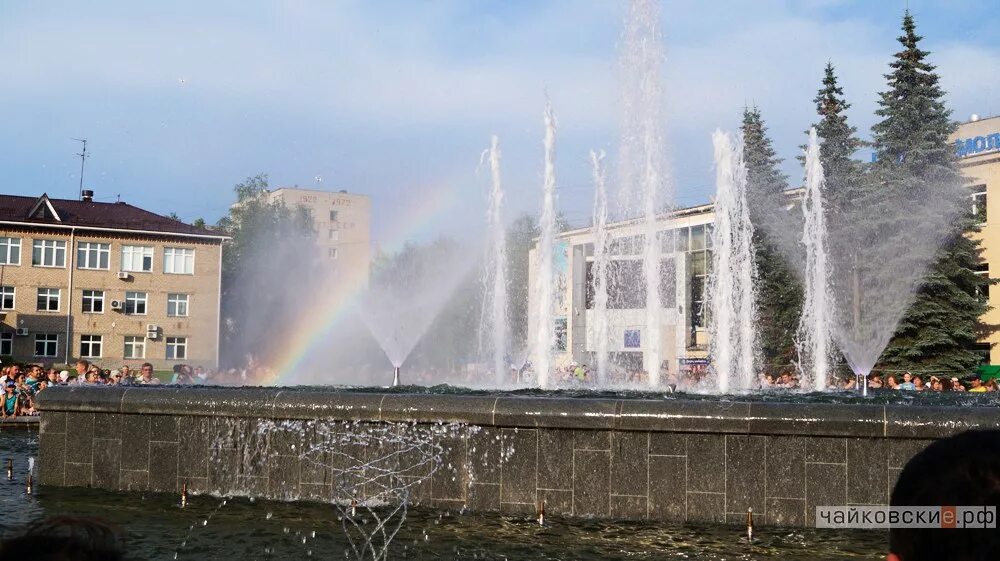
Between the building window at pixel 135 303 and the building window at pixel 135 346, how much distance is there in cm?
151

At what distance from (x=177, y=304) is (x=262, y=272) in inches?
439

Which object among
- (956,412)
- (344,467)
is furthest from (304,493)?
(956,412)

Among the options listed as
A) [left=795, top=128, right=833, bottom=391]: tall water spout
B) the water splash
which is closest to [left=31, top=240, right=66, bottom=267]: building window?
the water splash

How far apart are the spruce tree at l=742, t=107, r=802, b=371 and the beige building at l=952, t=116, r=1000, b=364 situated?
7067 millimetres

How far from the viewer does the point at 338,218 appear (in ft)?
321

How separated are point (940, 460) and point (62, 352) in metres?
58.4

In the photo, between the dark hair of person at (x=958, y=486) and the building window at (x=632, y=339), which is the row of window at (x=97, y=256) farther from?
the dark hair of person at (x=958, y=486)

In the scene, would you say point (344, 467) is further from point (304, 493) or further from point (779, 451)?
point (779, 451)

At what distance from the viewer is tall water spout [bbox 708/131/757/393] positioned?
2261 cm

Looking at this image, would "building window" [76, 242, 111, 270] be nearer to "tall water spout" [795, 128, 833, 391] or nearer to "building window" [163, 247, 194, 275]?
"building window" [163, 247, 194, 275]

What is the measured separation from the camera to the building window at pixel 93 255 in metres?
55.2

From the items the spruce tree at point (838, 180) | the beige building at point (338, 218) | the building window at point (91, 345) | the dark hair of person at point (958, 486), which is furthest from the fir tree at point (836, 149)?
the beige building at point (338, 218)

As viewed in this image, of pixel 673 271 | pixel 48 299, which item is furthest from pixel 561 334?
pixel 48 299

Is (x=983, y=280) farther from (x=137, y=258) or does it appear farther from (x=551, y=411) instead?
(x=137, y=258)
